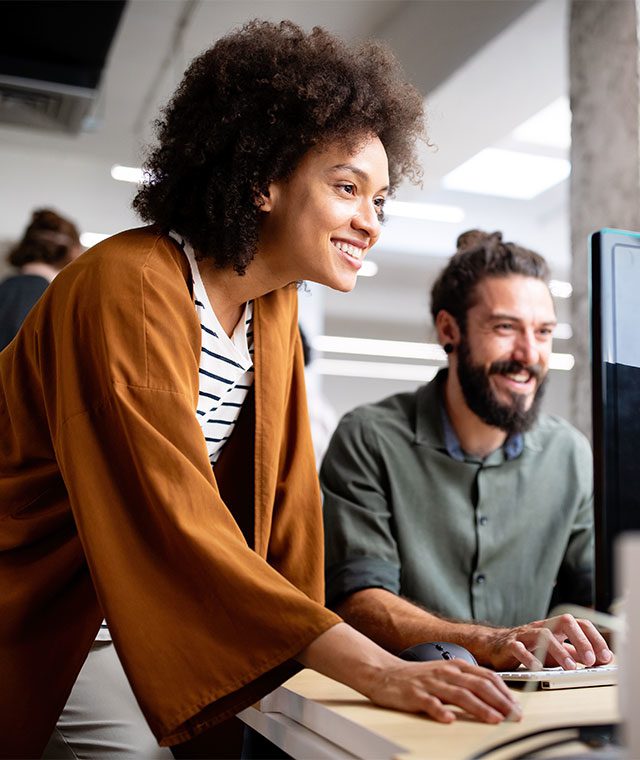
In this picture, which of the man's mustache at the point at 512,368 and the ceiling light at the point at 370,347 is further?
the ceiling light at the point at 370,347

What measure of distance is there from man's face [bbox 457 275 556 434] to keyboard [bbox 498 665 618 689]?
77 centimetres

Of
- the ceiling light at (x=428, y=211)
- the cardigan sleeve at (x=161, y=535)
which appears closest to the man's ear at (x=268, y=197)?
the cardigan sleeve at (x=161, y=535)

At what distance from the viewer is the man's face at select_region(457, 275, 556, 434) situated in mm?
1802

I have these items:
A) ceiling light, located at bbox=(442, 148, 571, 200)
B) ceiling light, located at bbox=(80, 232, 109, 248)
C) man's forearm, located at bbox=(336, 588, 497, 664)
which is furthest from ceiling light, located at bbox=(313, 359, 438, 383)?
man's forearm, located at bbox=(336, 588, 497, 664)

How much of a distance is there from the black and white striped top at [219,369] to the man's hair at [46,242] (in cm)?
170

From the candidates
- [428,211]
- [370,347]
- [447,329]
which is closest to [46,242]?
[447,329]

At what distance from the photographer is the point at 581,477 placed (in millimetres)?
1827

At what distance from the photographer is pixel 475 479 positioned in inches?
69.3

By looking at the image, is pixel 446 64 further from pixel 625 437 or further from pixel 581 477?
pixel 625 437

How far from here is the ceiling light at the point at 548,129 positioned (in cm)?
559

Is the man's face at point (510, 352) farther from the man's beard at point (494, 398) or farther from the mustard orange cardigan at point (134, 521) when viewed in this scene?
the mustard orange cardigan at point (134, 521)

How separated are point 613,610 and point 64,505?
0.68 metres

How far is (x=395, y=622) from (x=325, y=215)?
610 millimetres

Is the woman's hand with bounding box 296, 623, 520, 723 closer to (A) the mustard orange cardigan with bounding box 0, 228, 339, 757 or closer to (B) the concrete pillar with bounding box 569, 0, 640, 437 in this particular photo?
(A) the mustard orange cardigan with bounding box 0, 228, 339, 757
